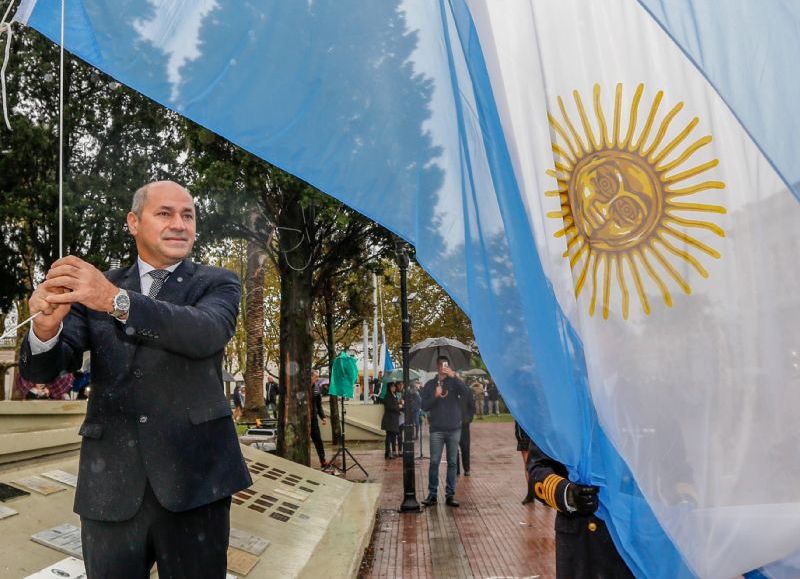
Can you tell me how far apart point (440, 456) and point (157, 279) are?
34.5 feet

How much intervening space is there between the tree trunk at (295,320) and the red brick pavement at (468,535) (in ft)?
6.61

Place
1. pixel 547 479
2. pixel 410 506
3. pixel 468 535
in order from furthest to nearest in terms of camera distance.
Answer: pixel 410 506, pixel 468 535, pixel 547 479

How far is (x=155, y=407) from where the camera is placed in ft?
8.29

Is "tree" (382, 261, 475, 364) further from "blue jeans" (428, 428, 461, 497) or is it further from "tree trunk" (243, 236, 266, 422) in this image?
"blue jeans" (428, 428, 461, 497)

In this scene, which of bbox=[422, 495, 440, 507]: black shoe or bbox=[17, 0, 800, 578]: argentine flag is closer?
bbox=[17, 0, 800, 578]: argentine flag

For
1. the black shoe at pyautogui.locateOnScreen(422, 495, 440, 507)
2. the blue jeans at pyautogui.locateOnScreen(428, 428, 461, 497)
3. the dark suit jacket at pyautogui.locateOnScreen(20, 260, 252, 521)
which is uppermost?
the dark suit jacket at pyautogui.locateOnScreen(20, 260, 252, 521)

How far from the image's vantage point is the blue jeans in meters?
12.8

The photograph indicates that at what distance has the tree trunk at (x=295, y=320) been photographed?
1559 centimetres

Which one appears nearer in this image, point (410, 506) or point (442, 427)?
point (410, 506)

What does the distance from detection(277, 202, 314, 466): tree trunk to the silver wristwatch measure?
13.4 meters

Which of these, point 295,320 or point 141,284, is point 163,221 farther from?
point 295,320

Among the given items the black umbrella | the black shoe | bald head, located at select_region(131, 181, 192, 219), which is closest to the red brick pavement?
the black shoe

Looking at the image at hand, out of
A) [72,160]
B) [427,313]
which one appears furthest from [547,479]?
[427,313]

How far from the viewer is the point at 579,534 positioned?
3156mm
